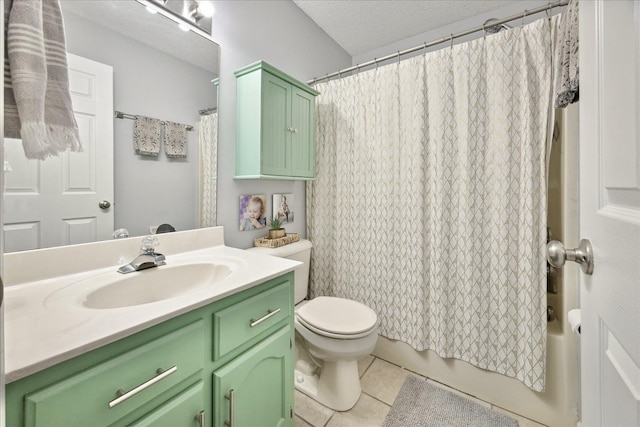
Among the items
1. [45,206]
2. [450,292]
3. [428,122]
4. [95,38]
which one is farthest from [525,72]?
[45,206]

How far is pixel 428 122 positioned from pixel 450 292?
1006mm

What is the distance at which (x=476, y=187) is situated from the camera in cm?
147

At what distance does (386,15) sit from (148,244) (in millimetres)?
2264

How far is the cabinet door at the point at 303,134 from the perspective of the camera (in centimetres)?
175

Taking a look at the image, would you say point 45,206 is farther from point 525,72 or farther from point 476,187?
point 525,72

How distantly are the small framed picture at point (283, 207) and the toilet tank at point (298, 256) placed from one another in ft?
0.70

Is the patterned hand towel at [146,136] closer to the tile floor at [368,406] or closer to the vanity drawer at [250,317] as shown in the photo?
the vanity drawer at [250,317]

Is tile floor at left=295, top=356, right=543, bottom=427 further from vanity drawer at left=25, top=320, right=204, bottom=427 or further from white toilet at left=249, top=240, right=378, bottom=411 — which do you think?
vanity drawer at left=25, top=320, right=204, bottom=427

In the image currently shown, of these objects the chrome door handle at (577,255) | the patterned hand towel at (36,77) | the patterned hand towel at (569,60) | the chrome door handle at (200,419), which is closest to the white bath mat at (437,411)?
the chrome door handle at (200,419)

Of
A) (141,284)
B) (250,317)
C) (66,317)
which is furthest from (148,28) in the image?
(250,317)

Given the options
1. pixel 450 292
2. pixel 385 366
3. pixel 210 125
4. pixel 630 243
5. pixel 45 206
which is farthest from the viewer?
pixel 385 366

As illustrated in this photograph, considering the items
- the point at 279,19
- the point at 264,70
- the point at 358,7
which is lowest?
the point at 264,70

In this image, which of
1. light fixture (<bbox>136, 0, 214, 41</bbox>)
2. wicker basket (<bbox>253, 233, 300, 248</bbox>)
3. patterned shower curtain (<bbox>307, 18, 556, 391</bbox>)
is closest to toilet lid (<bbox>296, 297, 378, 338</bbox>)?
patterned shower curtain (<bbox>307, 18, 556, 391</bbox>)

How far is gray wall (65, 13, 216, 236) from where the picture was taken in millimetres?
1073
